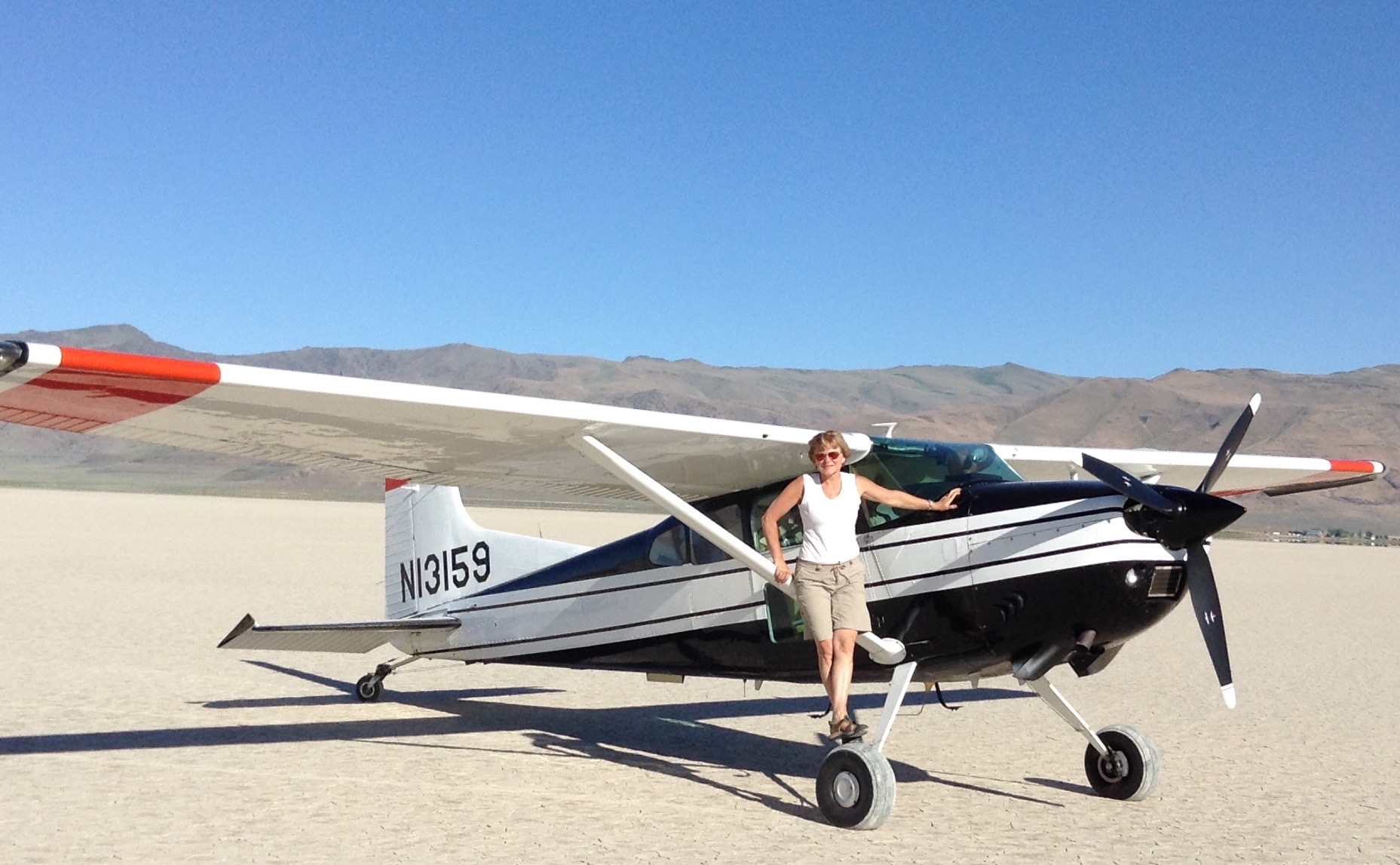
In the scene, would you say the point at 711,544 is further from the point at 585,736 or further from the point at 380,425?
the point at 380,425

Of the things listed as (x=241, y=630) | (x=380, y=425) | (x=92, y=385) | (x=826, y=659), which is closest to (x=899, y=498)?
(x=826, y=659)

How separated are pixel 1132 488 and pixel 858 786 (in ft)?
6.96

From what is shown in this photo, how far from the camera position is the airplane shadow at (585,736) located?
782cm

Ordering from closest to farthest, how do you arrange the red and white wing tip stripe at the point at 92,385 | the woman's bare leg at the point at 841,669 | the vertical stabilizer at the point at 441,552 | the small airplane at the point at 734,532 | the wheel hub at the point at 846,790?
1. the red and white wing tip stripe at the point at 92,385
2. the small airplane at the point at 734,532
3. the wheel hub at the point at 846,790
4. the woman's bare leg at the point at 841,669
5. the vertical stabilizer at the point at 441,552

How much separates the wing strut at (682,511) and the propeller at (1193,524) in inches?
59.3

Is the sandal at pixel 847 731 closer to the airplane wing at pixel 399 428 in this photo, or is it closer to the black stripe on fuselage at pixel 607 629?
the black stripe on fuselage at pixel 607 629

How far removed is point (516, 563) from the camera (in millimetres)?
9594

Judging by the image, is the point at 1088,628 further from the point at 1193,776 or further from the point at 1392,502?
the point at 1392,502

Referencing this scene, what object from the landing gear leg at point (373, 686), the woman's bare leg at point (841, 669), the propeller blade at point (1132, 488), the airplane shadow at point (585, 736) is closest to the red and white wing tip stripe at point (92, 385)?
the airplane shadow at point (585, 736)

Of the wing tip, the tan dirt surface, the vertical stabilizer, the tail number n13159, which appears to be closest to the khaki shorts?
the tan dirt surface

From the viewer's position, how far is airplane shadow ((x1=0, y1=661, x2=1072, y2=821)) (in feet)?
25.7

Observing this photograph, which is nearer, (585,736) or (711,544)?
(711,544)

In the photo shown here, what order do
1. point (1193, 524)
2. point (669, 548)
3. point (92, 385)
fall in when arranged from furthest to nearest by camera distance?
point (669, 548)
point (1193, 524)
point (92, 385)

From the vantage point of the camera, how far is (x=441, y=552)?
10148mm
